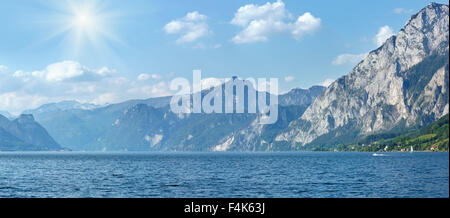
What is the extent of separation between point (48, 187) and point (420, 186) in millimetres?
75978

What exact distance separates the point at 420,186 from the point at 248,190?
1327 inches

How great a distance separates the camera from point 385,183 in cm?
10494
